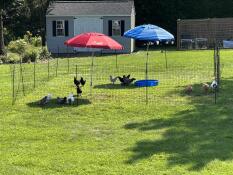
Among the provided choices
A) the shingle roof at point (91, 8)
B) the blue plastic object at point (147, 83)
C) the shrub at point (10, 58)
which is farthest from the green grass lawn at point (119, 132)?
the shingle roof at point (91, 8)

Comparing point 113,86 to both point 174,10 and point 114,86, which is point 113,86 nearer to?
point 114,86

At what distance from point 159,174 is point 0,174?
92.0 inches

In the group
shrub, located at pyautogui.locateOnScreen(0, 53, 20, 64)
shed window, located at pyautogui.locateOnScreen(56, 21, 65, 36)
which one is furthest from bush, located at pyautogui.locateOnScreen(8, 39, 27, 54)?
shed window, located at pyautogui.locateOnScreen(56, 21, 65, 36)

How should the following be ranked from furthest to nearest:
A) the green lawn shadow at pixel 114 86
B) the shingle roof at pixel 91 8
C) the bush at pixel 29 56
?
the shingle roof at pixel 91 8 < the bush at pixel 29 56 < the green lawn shadow at pixel 114 86

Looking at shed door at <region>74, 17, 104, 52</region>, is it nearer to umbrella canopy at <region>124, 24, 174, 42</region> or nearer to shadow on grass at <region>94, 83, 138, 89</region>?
umbrella canopy at <region>124, 24, 174, 42</region>

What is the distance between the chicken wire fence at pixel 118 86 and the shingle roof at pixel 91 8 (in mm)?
12753

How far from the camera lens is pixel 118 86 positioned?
16.5 m

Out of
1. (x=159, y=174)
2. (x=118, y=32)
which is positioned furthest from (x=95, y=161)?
(x=118, y=32)

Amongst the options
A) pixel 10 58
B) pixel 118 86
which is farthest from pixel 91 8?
pixel 118 86

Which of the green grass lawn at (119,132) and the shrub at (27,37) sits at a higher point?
the shrub at (27,37)

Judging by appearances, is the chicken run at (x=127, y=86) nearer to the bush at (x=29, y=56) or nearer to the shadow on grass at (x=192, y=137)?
the shadow on grass at (x=192, y=137)

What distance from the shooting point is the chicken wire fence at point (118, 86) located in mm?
13732

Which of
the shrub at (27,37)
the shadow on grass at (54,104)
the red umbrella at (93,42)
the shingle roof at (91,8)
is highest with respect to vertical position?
the shingle roof at (91,8)

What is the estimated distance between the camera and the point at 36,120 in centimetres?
1107
